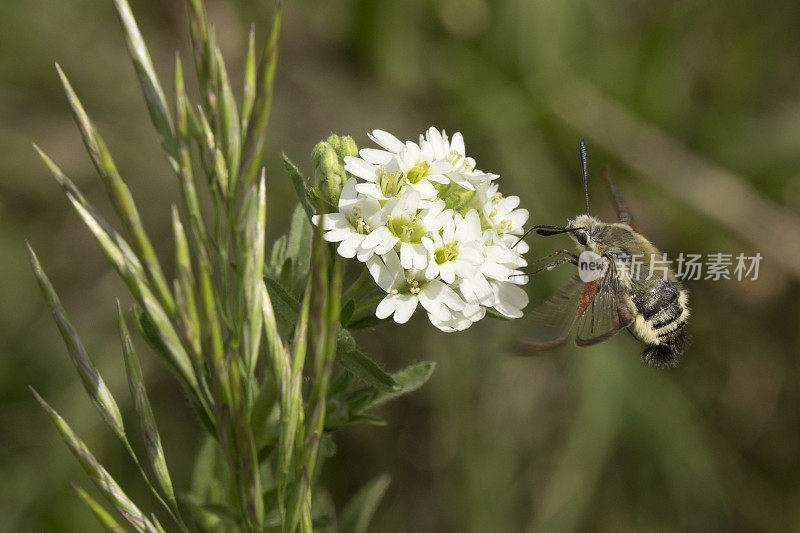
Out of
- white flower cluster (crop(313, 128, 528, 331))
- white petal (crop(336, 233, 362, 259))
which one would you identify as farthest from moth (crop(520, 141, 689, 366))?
white petal (crop(336, 233, 362, 259))

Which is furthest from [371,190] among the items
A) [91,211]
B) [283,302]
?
[91,211]

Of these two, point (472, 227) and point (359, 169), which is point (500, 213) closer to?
point (472, 227)

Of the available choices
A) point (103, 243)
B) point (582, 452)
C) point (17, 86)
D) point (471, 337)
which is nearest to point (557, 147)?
point (471, 337)

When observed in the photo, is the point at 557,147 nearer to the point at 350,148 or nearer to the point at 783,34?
the point at 783,34

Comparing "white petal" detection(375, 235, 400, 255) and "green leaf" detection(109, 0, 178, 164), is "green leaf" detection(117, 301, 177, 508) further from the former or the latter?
"white petal" detection(375, 235, 400, 255)

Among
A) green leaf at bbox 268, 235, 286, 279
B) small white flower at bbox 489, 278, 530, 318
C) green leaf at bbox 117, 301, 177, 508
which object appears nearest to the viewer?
green leaf at bbox 117, 301, 177, 508

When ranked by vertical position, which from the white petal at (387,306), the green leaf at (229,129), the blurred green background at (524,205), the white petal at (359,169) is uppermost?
the green leaf at (229,129)

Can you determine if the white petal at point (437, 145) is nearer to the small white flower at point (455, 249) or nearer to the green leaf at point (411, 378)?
the small white flower at point (455, 249)

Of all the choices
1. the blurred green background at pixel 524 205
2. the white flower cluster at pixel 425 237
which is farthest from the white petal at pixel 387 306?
the blurred green background at pixel 524 205
